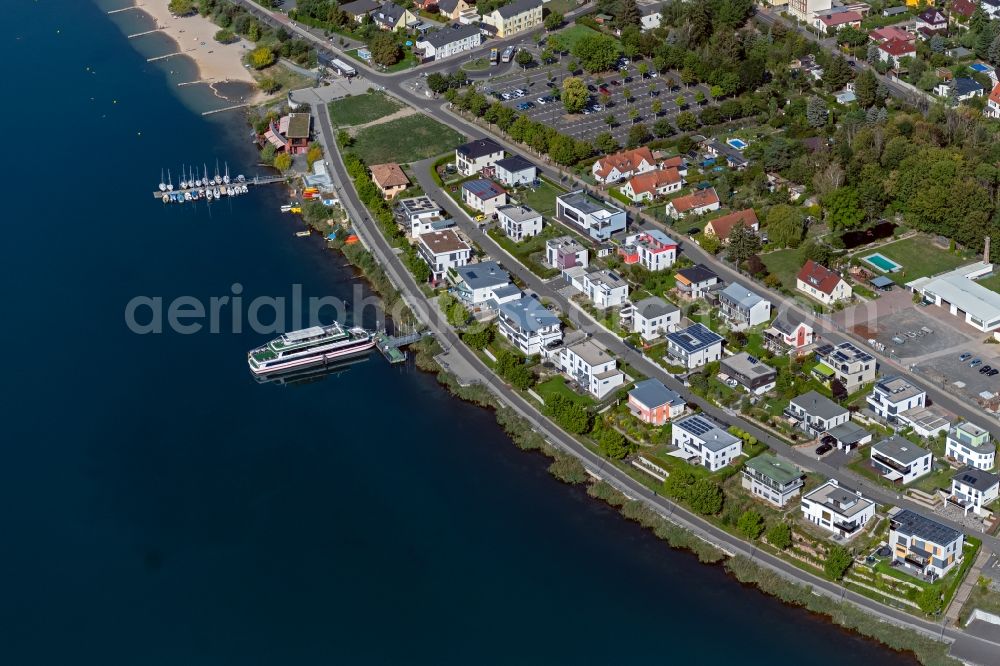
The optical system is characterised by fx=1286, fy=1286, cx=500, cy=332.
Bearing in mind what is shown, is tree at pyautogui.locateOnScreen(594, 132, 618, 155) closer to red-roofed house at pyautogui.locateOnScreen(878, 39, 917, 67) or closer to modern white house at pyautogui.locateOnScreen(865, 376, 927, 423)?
red-roofed house at pyautogui.locateOnScreen(878, 39, 917, 67)

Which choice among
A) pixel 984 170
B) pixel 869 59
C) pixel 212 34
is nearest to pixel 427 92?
pixel 212 34

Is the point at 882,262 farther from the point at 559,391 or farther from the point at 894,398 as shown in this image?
the point at 559,391

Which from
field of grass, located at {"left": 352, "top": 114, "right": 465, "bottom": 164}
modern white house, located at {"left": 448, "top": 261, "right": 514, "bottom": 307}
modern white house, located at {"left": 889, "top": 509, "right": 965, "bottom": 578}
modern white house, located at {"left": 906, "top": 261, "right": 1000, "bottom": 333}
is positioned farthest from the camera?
field of grass, located at {"left": 352, "top": 114, "right": 465, "bottom": 164}

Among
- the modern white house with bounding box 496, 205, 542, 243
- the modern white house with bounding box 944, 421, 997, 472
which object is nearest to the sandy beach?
the modern white house with bounding box 496, 205, 542, 243

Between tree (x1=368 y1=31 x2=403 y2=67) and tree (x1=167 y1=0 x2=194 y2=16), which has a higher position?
tree (x1=368 y1=31 x2=403 y2=67)

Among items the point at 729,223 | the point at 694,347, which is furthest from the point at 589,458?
the point at 729,223
